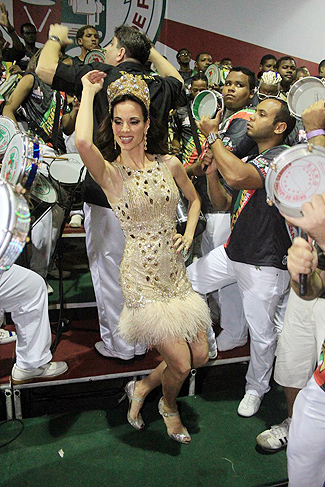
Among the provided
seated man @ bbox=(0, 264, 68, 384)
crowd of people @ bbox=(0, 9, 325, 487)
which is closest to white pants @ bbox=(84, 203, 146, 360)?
crowd of people @ bbox=(0, 9, 325, 487)

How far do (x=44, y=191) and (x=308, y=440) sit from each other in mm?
2040

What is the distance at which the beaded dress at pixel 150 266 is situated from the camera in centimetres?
223

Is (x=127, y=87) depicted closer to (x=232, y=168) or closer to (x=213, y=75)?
(x=232, y=168)

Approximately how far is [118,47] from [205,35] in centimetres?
719

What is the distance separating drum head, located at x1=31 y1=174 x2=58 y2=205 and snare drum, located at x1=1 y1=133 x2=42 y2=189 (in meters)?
0.71

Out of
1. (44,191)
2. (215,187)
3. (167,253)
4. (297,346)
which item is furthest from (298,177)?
(44,191)

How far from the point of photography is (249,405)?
278 centimetres

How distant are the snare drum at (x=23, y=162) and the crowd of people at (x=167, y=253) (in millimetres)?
150

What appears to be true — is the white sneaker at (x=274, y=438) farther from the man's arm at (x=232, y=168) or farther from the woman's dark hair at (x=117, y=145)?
the woman's dark hair at (x=117, y=145)

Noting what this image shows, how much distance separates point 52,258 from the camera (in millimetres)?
3203

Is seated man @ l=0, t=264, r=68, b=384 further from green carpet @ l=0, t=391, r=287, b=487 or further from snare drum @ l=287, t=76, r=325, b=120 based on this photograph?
snare drum @ l=287, t=76, r=325, b=120

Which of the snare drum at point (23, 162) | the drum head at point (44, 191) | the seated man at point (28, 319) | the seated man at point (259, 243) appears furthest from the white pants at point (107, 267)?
the snare drum at point (23, 162)

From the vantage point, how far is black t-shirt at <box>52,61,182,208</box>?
2477mm

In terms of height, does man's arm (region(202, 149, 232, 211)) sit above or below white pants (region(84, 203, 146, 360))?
above
